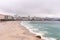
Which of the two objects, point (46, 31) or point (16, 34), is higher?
point (16, 34)

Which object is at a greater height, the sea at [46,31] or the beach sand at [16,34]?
the beach sand at [16,34]

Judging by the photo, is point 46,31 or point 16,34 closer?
Result: point 16,34

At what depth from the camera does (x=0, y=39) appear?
1213 cm

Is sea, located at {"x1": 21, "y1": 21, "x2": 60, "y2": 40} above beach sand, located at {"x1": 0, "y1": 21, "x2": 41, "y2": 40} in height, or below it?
below

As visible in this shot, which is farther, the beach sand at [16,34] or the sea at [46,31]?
the sea at [46,31]

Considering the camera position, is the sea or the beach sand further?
the sea
